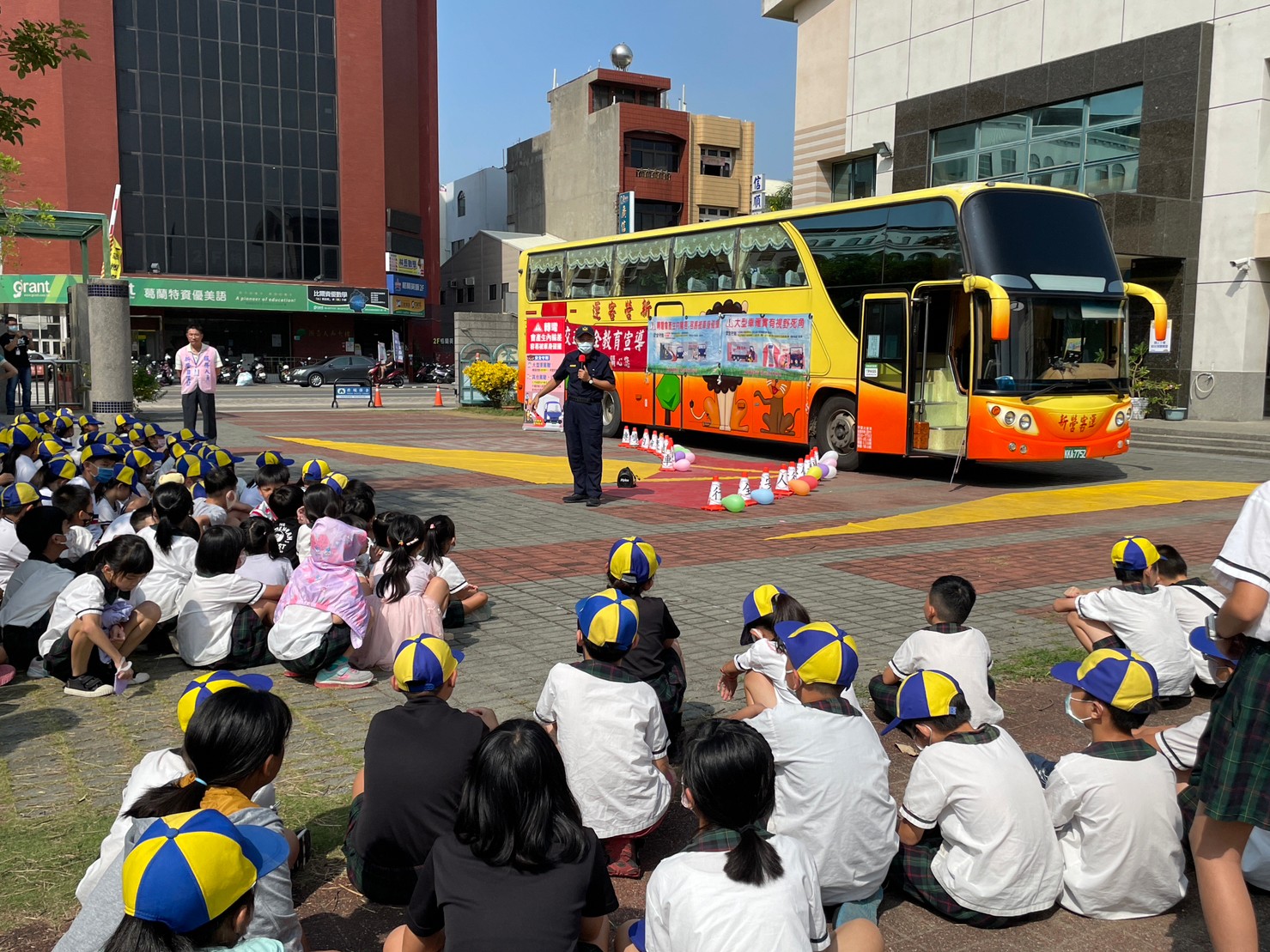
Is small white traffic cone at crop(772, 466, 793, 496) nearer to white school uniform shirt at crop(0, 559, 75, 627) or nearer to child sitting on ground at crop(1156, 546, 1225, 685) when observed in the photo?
child sitting on ground at crop(1156, 546, 1225, 685)

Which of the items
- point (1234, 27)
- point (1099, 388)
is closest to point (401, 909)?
point (1099, 388)

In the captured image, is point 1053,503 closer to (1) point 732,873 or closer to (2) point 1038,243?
(2) point 1038,243

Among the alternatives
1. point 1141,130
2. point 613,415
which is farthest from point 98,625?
point 1141,130

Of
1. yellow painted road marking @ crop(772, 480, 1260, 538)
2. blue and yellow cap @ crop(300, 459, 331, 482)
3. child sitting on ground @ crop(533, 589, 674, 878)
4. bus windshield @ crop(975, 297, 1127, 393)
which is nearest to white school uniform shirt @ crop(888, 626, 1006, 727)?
child sitting on ground @ crop(533, 589, 674, 878)

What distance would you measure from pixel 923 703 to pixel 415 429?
19.0 meters

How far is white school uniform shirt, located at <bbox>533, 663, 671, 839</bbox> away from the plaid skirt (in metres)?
1.84

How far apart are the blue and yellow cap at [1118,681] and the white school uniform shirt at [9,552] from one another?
5.68 m

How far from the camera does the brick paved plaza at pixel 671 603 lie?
355cm

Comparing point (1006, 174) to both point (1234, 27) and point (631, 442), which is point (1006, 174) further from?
point (631, 442)

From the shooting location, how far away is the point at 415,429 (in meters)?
21.4

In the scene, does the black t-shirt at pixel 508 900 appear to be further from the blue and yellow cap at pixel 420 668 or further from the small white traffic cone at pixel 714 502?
the small white traffic cone at pixel 714 502

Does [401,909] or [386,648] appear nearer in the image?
[401,909]

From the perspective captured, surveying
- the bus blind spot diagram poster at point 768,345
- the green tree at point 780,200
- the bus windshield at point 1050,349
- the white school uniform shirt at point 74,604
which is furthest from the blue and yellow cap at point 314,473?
the green tree at point 780,200

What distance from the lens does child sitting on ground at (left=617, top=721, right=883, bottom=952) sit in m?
2.39
